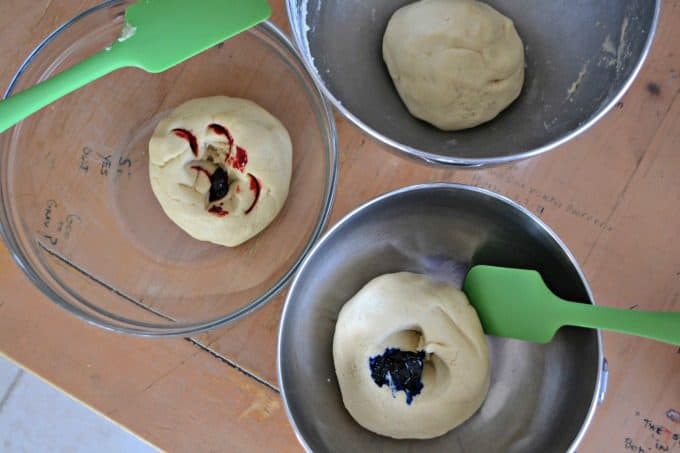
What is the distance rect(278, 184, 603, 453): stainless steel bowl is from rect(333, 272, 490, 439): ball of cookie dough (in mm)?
26

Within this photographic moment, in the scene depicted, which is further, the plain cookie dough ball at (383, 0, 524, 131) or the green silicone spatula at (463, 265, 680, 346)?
the plain cookie dough ball at (383, 0, 524, 131)

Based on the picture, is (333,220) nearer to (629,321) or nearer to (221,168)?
(221,168)

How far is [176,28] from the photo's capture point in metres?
0.67

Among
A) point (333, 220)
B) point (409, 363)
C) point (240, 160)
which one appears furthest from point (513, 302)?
point (240, 160)

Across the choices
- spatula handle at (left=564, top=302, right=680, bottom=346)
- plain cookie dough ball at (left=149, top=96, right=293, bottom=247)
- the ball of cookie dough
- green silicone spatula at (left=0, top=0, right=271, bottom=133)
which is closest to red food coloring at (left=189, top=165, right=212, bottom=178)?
plain cookie dough ball at (left=149, top=96, right=293, bottom=247)

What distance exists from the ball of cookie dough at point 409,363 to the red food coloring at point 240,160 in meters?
0.22

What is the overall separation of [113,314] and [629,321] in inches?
23.0

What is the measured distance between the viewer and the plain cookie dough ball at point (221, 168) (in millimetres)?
743

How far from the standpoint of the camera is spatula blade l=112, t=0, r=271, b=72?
26.0 inches

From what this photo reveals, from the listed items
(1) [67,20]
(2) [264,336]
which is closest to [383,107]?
(2) [264,336]

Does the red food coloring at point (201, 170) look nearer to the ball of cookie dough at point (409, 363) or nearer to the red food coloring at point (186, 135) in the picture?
the red food coloring at point (186, 135)

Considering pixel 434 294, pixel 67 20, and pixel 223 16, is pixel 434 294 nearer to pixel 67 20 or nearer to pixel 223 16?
pixel 223 16

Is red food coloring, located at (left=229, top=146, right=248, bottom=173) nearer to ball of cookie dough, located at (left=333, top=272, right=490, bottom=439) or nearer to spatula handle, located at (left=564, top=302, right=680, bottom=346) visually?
ball of cookie dough, located at (left=333, top=272, right=490, bottom=439)

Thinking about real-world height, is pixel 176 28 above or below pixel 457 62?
below
